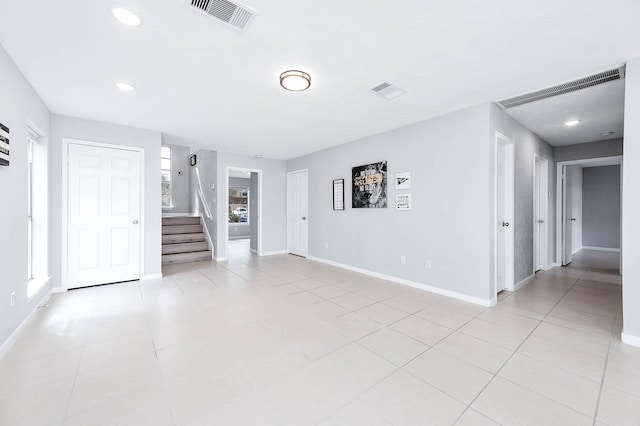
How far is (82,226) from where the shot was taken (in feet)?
13.3

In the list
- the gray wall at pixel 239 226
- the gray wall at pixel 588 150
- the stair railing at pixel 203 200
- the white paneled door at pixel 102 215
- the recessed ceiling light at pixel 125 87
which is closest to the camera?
the recessed ceiling light at pixel 125 87

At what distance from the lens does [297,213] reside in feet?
22.9

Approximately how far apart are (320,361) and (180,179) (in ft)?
29.3

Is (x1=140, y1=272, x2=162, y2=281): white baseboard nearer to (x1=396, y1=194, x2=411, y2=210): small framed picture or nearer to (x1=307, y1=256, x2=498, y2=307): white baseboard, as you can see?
(x1=307, y1=256, x2=498, y2=307): white baseboard

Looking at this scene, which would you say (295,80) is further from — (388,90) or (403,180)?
(403,180)

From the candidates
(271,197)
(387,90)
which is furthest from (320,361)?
(271,197)

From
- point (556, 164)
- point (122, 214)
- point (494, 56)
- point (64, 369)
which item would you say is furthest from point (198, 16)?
point (556, 164)

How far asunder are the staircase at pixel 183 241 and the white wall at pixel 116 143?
4.81ft

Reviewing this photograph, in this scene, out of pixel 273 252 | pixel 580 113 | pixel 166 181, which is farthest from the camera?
pixel 166 181

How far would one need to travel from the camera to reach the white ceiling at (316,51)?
6.03 ft

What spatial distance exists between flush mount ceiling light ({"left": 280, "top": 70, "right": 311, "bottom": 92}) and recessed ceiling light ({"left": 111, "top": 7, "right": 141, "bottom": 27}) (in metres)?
1.21

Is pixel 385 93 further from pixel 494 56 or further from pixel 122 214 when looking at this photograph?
pixel 122 214

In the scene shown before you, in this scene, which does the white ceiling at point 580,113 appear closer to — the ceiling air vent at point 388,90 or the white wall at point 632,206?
the white wall at point 632,206

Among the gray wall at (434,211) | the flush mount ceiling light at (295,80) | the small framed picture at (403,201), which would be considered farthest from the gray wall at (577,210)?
the flush mount ceiling light at (295,80)
